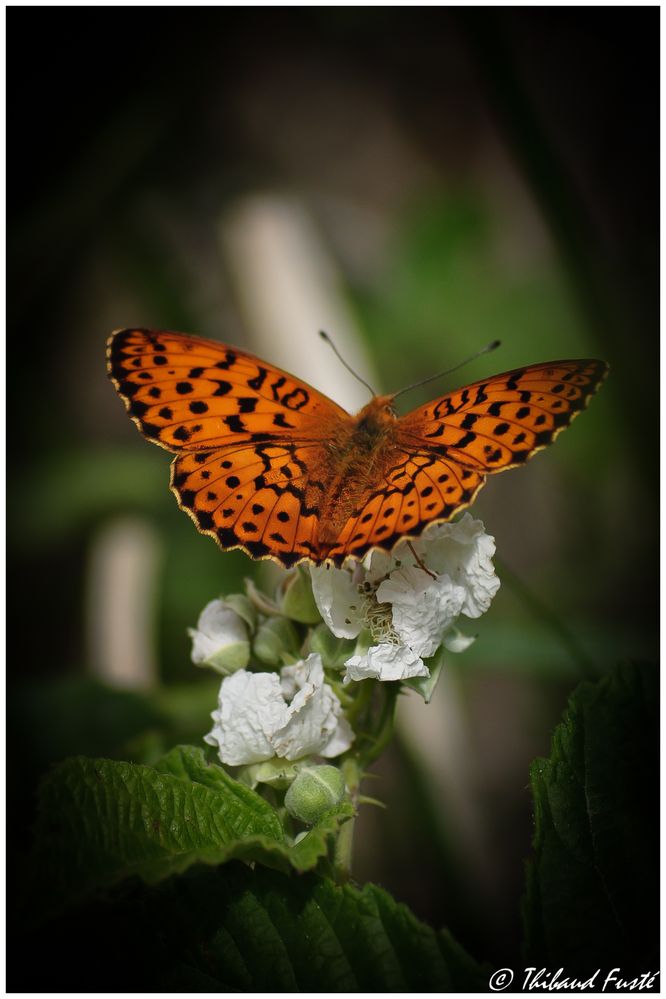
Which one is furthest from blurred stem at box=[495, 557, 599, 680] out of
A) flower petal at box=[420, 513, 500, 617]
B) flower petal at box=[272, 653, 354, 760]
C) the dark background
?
flower petal at box=[272, 653, 354, 760]

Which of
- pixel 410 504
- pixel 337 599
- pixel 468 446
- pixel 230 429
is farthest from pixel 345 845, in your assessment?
pixel 230 429

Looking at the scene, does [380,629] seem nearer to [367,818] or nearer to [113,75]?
[367,818]

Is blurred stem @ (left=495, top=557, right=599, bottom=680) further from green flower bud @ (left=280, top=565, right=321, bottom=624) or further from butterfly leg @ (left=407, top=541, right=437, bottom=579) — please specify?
green flower bud @ (left=280, top=565, right=321, bottom=624)

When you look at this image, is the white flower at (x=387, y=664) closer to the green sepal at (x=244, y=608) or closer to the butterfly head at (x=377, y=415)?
the green sepal at (x=244, y=608)

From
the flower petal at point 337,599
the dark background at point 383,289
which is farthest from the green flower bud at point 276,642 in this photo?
the dark background at point 383,289

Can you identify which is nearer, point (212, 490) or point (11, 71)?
point (212, 490)

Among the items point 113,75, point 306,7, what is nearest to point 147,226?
point 113,75
